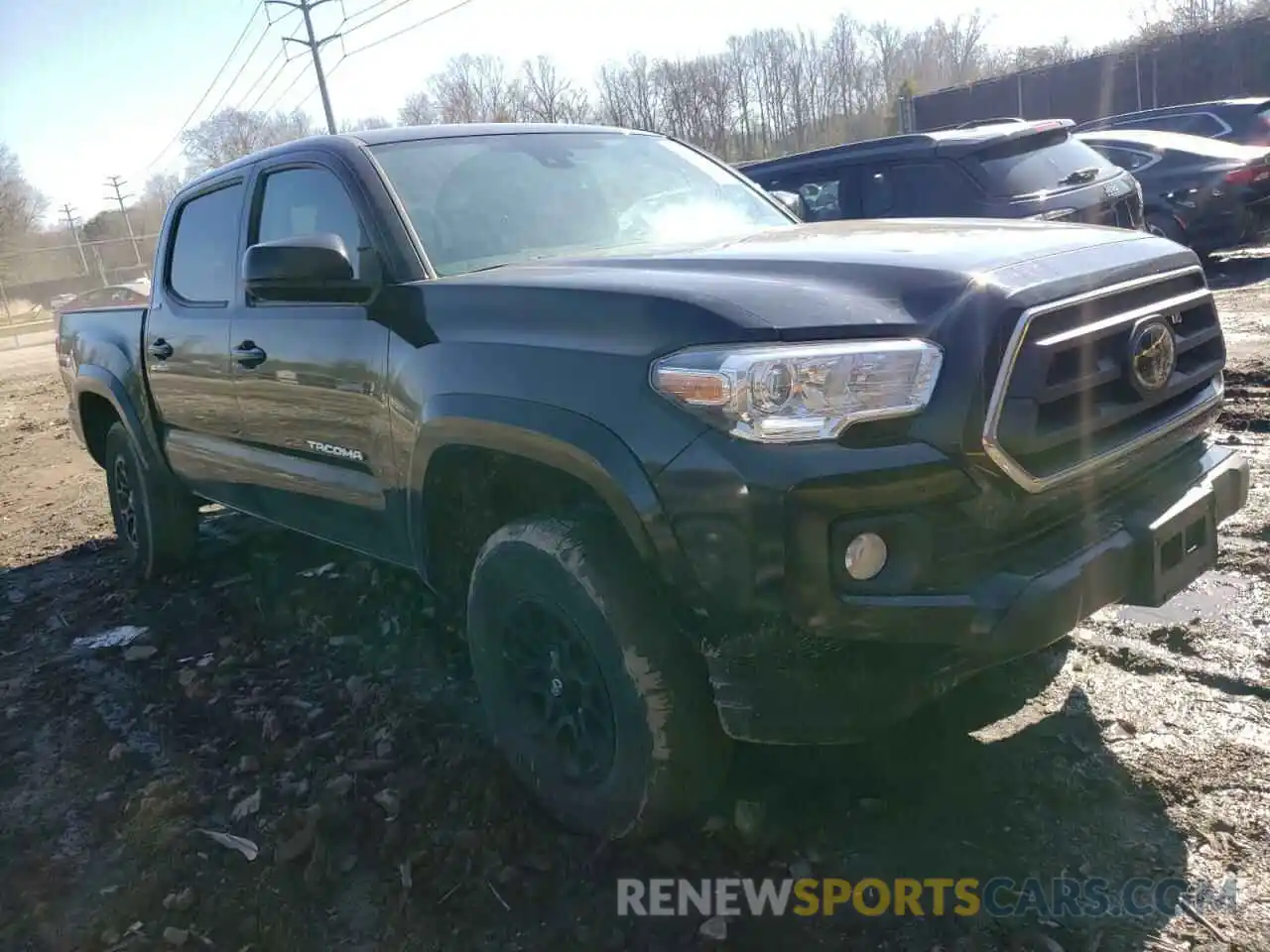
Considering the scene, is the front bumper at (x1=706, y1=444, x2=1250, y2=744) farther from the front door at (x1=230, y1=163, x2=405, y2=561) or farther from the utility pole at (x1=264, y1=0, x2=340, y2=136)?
the utility pole at (x1=264, y1=0, x2=340, y2=136)

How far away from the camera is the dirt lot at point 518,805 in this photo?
2480 millimetres

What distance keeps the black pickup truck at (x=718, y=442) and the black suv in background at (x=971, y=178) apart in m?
Result: 4.16

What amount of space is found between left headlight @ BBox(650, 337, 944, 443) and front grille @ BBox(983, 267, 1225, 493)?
7.3 inches

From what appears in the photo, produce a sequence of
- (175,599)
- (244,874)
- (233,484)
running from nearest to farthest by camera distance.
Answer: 1. (244,874)
2. (233,484)
3. (175,599)

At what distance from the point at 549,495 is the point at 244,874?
1.30 meters

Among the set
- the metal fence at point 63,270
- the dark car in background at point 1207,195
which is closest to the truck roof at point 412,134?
the dark car in background at point 1207,195

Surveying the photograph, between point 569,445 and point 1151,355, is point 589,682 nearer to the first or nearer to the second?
point 569,445


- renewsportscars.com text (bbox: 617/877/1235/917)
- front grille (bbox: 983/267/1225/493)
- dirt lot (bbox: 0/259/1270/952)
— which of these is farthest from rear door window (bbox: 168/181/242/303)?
front grille (bbox: 983/267/1225/493)

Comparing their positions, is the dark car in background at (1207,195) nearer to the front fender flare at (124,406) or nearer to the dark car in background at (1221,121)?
the dark car in background at (1221,121)

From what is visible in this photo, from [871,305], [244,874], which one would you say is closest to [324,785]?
[244,874]

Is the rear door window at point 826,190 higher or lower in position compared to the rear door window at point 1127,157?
higher

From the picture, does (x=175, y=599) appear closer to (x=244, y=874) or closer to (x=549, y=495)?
(x=244, y=874)

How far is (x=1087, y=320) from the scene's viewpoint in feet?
7.93

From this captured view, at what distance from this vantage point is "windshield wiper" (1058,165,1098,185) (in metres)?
7.61
